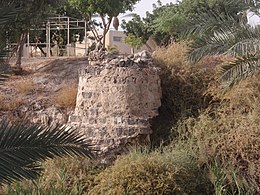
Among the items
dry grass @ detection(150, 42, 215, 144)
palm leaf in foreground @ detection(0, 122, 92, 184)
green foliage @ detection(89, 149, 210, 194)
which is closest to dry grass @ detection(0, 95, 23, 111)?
dry grass @ detection(150, 42, 215, 144)

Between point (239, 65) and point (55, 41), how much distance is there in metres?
18.6

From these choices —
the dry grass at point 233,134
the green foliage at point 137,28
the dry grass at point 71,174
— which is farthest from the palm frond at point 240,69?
the green foliage at point 137,28

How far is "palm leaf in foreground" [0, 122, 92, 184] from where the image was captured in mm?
4305

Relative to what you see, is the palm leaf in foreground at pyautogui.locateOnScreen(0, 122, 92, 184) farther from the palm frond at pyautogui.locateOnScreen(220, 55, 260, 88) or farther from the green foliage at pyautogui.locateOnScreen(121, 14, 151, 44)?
the green foliage at pyautogui.locateOnScreen(121, 14, 151, 44)

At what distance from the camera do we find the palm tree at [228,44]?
10.0 meters

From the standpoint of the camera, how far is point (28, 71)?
60.9 ft

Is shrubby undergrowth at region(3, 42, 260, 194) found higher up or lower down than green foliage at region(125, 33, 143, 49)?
lower down

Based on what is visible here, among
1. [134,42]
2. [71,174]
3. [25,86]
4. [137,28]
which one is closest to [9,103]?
[25,86]

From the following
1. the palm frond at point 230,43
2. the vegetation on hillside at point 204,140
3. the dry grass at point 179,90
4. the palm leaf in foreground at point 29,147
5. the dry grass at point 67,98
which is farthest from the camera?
the dry grass at point 67,98

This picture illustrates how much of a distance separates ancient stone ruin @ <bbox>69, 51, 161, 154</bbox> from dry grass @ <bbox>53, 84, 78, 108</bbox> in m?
1.25

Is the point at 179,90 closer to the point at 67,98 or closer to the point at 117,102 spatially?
the point at 117,102

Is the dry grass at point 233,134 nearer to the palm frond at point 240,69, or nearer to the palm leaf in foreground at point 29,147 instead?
the palm frond at point 240,69

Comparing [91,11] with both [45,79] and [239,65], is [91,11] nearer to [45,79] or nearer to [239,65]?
[45,79]

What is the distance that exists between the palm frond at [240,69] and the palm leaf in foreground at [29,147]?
→ 21.8ft
